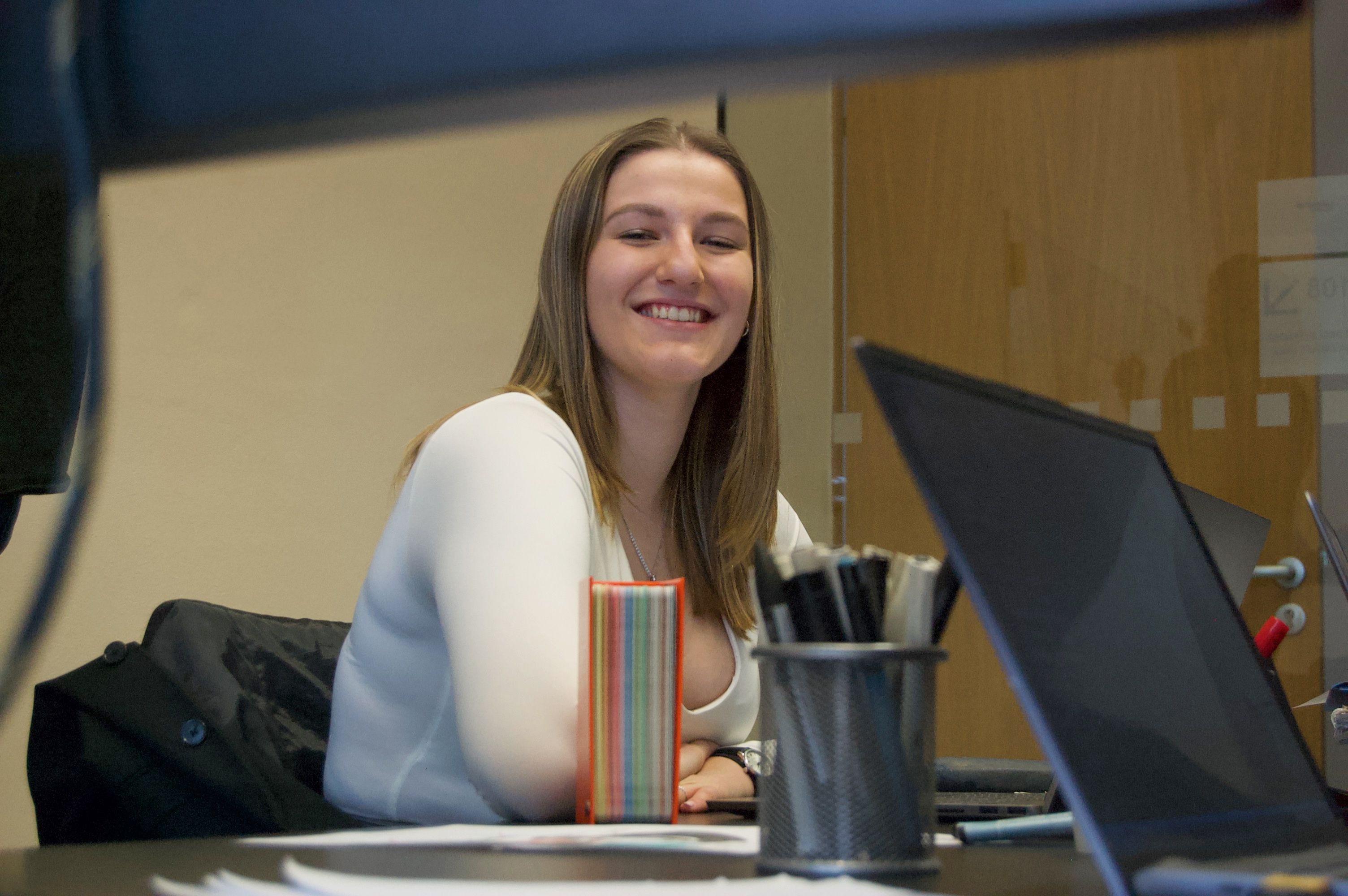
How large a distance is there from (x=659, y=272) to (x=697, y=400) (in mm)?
225

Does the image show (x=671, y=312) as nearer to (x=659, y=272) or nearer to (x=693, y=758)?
(x=659, y=272)

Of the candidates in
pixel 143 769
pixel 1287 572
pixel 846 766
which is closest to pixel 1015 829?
pixel 846 766

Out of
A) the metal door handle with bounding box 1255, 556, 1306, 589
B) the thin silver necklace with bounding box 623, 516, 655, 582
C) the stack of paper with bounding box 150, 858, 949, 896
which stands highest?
the thin silver necklace with bounding box 623, 516, 655, 582

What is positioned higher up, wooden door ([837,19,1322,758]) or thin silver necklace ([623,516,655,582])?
wooden door ([837,19,1322,758])

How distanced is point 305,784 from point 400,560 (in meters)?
0.25

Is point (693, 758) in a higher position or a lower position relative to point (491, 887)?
lower

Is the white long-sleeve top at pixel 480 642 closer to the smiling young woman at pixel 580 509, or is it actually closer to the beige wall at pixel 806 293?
the smiling young woman at pixel 580 509

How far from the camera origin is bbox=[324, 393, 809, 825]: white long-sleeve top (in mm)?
830

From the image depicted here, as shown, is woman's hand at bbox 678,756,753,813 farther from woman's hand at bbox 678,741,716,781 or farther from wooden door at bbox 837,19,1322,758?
wooden door at bbox 837,19,1322,758

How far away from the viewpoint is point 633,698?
2.34ft

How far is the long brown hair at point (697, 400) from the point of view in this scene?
4.32 ft

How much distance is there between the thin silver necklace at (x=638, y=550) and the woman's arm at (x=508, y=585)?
0.26 m

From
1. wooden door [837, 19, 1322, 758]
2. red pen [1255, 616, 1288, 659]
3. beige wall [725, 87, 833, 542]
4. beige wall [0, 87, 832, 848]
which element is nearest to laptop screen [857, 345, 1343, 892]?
red pen [1255, 616, 1288, 659]

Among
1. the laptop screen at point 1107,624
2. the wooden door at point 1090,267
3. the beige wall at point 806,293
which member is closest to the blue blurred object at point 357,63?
the laptop screen at point 1107,624
